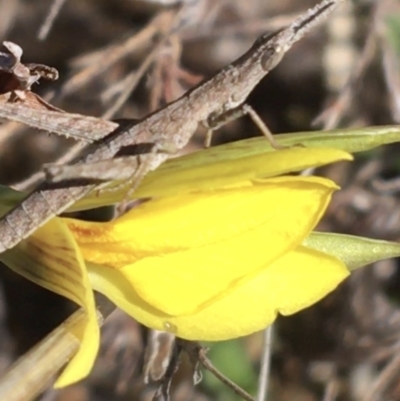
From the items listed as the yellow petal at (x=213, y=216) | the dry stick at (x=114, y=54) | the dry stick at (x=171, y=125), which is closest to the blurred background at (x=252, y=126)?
the dry stick at (x=114, y=54)

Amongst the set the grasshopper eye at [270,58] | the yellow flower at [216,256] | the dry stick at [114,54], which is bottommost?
the yellow flower at [216,256]

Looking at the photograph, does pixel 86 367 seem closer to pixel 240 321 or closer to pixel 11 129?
pixel 240 321

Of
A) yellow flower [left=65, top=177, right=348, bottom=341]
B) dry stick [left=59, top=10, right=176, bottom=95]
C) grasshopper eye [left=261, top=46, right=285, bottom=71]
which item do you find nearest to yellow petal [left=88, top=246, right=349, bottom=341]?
yellow flower [left=65, top=177, right=348, bottom=341]

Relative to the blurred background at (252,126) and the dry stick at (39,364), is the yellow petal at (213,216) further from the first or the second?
the blurred background at (252,126)

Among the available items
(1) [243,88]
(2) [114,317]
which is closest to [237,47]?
(2) [114,317]

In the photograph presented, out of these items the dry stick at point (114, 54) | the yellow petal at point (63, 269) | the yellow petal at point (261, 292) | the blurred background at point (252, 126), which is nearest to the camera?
the yellow petal at point (63, 269)

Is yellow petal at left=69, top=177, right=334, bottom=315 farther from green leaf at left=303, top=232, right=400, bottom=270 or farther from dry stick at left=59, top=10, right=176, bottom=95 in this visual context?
dry stick at left=59, top=10, right=176, bottom=95
